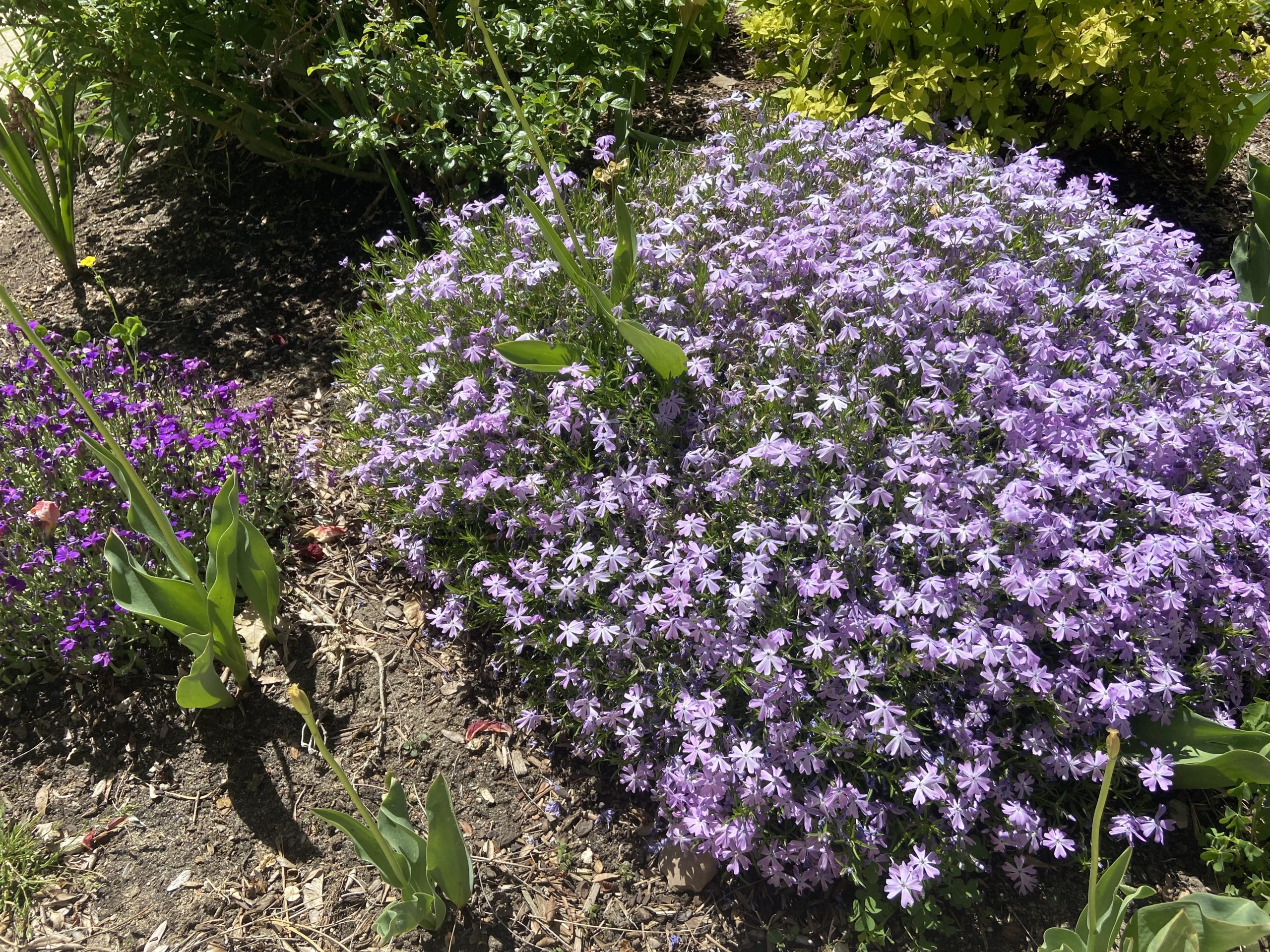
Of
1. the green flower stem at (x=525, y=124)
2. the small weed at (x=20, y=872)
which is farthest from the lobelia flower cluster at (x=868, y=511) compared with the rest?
the small weed at (x=20, y=872)

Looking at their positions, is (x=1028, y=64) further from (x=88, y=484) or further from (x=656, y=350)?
(x=88, y=484)

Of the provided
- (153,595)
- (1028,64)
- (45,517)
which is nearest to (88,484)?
(45,517)

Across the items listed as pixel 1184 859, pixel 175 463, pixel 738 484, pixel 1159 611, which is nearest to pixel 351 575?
pixel 175 463

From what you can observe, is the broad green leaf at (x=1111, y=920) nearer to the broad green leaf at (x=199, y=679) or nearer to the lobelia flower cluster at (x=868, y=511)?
the lobelia flower cluster at (x=868, y=511)

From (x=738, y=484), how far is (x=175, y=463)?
5.78 ft

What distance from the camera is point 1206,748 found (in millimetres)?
2102

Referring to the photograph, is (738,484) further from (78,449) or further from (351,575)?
(78,449)

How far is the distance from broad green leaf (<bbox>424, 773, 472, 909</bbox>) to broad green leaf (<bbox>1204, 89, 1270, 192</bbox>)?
378 centimetres

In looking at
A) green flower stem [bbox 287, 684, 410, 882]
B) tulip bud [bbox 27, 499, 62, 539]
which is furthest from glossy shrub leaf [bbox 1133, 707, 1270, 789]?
tulip bud [bbox 27, 499, 62, 539]

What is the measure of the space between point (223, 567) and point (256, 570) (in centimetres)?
15

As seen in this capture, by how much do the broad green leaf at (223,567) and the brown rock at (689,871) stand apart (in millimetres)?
1287

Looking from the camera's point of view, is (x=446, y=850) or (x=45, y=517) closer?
(x=446, y=850)

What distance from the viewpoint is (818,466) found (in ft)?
7.50

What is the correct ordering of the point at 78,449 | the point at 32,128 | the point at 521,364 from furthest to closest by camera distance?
the point at 32,128 → the point at 78,449 → the point at 521,364
